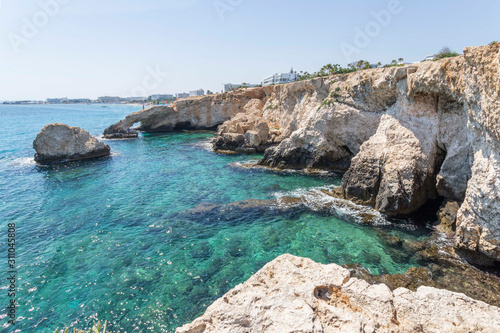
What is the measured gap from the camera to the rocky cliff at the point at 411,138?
10031mm

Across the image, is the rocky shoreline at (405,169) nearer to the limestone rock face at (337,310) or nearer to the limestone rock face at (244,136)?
the limestone rock face at (337,310)

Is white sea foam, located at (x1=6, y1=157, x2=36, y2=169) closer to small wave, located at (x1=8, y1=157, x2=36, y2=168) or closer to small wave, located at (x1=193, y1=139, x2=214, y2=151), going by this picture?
small wave, located at (x1=8, y1=157, x2=36, y2=168)

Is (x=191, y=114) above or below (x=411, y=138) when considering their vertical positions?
above

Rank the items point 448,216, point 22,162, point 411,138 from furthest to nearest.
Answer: point 22,162 → point 411,138 → point 448,216

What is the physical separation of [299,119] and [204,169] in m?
12.2

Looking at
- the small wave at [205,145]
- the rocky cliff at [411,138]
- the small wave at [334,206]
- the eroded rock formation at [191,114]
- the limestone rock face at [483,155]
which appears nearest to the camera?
the limestone rock face at [483,155]

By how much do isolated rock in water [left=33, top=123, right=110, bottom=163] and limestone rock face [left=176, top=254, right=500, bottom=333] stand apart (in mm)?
32400

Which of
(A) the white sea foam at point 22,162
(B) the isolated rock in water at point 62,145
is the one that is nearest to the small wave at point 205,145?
(B) the isolated rock in water at point 62,145

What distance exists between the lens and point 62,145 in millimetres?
30250

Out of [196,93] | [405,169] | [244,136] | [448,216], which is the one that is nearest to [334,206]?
[405,169]

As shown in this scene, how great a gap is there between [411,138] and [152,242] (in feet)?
51.7

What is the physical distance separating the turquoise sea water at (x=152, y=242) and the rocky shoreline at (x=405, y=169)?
7.56ft

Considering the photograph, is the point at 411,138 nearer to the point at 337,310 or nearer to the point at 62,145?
the point at 337,310

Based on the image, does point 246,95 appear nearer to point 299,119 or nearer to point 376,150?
point 299,119
